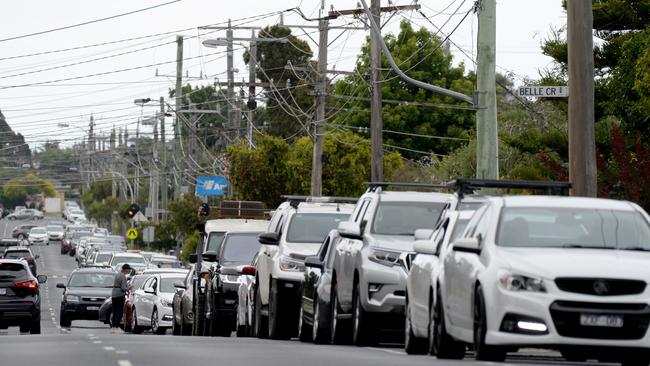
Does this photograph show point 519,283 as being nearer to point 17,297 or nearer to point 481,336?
point 481,336

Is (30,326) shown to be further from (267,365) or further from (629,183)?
(267,365)

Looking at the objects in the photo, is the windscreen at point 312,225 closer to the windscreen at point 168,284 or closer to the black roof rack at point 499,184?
the black roof rack at point 499,184

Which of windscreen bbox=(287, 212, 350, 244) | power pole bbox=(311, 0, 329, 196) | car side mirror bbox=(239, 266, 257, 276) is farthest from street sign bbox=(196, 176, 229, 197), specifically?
windscreen bbox=(287, 212, 350, 244)

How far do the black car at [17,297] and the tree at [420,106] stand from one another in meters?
50.2

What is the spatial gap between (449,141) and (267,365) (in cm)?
7250

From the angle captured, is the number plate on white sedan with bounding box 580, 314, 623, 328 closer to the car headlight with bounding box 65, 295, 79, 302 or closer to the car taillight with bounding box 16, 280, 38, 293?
the car taillight with bounding box 16, 280, 38, 293

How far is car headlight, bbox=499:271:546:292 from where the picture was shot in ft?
46.2

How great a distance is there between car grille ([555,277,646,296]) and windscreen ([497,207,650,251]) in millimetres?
813

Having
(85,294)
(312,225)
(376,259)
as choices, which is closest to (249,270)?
(312,225)

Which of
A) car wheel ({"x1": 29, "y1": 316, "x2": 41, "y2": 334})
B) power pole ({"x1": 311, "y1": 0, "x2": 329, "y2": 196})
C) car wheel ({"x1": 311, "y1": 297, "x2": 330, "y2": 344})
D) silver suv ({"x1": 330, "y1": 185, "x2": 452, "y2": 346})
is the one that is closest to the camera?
silver suv ({"x1": 330, "y1": 185, "x2": 452, "y2": 346})

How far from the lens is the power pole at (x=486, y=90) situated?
1088 inches

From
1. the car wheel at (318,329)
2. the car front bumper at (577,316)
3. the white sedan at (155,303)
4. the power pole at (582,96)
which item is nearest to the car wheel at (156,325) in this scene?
the white sedan at (155,303)

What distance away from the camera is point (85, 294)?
48000 millimetres

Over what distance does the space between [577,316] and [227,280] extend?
1705 cm
